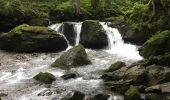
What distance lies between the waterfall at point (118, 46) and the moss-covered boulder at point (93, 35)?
0.89 metres

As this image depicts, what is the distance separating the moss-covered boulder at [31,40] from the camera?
2539 centimetres

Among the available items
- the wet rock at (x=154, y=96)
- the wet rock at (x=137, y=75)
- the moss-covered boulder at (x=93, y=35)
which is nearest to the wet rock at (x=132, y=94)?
the wet rock at (x=154, y=96)

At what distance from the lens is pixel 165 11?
81.7 ft

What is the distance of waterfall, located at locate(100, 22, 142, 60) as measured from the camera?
86.3 ft

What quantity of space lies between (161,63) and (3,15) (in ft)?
50.9

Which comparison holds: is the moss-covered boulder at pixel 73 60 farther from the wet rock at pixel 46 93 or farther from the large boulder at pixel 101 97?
the large boulder at pixel 101 97

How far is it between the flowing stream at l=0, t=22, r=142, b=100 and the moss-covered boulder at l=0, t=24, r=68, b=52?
70 cm

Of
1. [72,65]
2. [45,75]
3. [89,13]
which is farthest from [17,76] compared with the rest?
[89,13]

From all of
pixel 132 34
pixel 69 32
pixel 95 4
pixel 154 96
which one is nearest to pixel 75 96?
pixel 154 96

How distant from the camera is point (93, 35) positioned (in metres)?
27.0

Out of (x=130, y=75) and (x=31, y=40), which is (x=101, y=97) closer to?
(x=130, y=75)

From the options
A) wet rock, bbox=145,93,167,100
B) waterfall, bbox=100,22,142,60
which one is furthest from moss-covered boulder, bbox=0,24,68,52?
wet rock, bbox=145,93,167,100

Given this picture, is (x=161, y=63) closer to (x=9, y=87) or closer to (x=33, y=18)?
(x=9, y=87)

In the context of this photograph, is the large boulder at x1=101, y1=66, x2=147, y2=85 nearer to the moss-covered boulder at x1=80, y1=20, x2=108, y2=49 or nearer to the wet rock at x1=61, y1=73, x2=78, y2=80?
the wet rock at x1=61, y1=73, x2=78, y2=80
